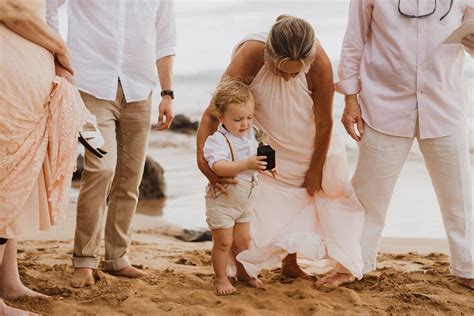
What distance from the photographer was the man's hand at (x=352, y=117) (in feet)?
13.9

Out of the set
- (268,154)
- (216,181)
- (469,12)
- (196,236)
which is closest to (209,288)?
(216,181)

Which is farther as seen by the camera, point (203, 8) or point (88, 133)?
point (203, 8)

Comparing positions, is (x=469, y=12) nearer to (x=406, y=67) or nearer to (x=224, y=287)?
(x=406, y=67)

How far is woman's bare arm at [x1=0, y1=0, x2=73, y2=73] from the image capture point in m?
3.11

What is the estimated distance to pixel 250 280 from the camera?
13.8ft

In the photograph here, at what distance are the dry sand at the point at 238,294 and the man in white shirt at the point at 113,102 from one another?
218 mm

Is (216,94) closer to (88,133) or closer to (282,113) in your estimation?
(282,113)

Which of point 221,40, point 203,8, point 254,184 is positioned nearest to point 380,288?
point 254,184

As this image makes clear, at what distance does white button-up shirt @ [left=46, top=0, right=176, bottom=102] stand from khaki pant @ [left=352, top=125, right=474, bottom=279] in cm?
137

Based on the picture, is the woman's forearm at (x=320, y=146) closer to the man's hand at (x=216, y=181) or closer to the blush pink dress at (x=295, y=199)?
the blush pink dress at (x=295, y=199)

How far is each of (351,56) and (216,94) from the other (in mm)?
884

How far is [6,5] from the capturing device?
3092mm

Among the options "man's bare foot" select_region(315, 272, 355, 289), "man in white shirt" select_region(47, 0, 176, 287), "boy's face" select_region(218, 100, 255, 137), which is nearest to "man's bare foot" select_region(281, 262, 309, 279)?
"man's bare foot" select_region(315, 272, 355, 289)

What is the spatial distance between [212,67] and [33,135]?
69.2ft
